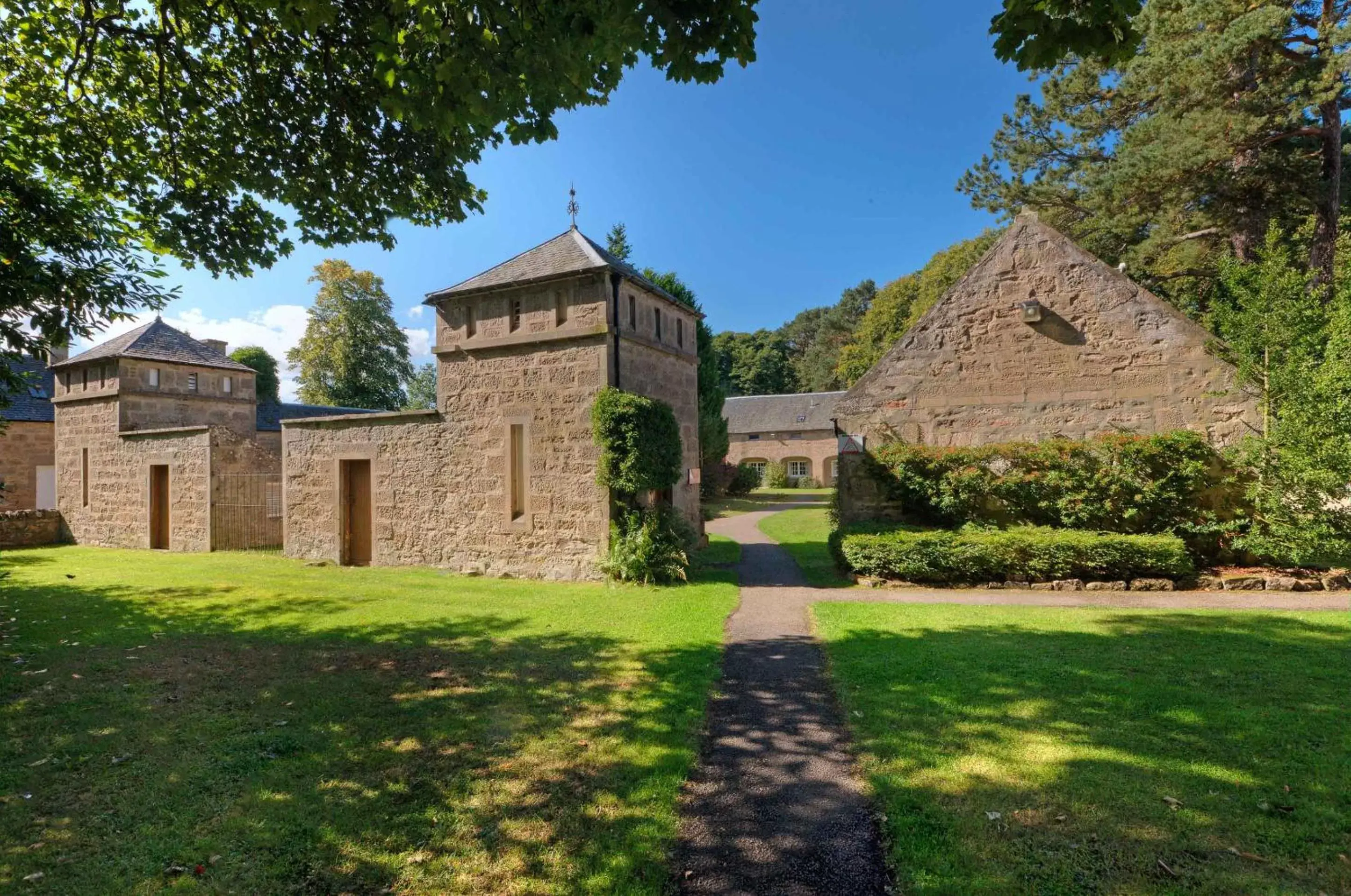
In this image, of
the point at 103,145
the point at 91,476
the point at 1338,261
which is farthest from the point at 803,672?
the point at 91,476

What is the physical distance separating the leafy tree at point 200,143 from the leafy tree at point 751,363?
4976cm

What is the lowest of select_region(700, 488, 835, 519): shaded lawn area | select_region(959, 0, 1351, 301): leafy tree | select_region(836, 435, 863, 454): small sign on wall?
select_region(700, 488, 835, 519): shaded lawn area

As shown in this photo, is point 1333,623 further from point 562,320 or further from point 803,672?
point 562,320

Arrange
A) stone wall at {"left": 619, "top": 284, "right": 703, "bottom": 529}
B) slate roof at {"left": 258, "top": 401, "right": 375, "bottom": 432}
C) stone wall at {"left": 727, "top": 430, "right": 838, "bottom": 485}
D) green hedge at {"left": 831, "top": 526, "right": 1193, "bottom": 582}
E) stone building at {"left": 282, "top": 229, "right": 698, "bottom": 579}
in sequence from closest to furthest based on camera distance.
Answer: green hedge at {"left": 831, "top": 526, "right": 1193, "bottom": 582}, stone building at {"left": 282, "top": 229, "right": 698, "bottom": 579}, stone wall at {"left": 619, "top": 284, "right": 703, "bottom": 529}, slate roof at {"left": 258, "top": 401, "right": 375, "bottom": 432}, stone wall at {"left": 727, "top": 430, "right": 838, "bottom": 485}

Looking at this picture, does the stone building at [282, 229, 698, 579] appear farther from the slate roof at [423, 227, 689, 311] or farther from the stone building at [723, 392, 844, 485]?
the stone building at [723, 392, 844, 485]

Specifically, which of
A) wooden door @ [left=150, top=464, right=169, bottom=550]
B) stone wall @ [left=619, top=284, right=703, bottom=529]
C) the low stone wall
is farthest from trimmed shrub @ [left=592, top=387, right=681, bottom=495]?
the low stone wall

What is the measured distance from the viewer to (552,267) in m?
11.8

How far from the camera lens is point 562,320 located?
11.6 meters

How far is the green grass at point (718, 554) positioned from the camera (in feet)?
41.4

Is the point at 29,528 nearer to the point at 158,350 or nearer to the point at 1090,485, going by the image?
the point at 158,350

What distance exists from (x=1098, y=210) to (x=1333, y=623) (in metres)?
14.5

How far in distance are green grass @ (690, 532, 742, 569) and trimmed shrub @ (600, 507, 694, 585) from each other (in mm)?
736

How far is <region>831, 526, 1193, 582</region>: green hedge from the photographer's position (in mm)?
9578

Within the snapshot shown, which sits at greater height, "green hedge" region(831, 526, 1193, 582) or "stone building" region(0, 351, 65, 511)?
"stone building" region(0, 351, 65, 511)
